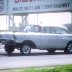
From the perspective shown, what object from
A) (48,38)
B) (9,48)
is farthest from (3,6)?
(48,38)

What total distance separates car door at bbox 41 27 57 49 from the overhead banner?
21.1ft

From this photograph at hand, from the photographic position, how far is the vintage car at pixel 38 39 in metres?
19.2

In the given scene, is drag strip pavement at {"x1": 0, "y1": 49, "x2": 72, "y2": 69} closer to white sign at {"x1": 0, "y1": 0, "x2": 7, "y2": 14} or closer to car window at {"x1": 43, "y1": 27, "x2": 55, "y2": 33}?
car window at {"x1": 43, "y1": 27, "x2": 55, "y2": 33}

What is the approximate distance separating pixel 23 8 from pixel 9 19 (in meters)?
1.55

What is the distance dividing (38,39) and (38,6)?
794 centimetres

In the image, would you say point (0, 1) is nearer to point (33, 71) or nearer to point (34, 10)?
point (34, 10)

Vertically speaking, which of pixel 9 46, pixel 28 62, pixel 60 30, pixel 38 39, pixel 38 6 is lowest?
pixel 28 62

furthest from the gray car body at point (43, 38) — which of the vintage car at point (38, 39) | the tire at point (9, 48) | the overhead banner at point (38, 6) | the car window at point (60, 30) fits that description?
the overhead banner at point (38, 6)

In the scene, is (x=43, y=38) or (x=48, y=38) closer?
(x=43, y=38)

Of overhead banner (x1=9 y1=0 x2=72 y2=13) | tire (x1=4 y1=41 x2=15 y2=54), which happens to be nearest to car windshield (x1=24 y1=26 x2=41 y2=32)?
tire (x1=4 y1=41 x2=15 y2=54)

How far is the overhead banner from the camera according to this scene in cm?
2658

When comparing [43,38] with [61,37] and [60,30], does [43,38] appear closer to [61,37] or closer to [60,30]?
[61,37]

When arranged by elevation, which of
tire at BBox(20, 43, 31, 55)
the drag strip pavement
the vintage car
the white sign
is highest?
the white sign

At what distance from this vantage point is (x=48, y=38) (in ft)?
65.7
